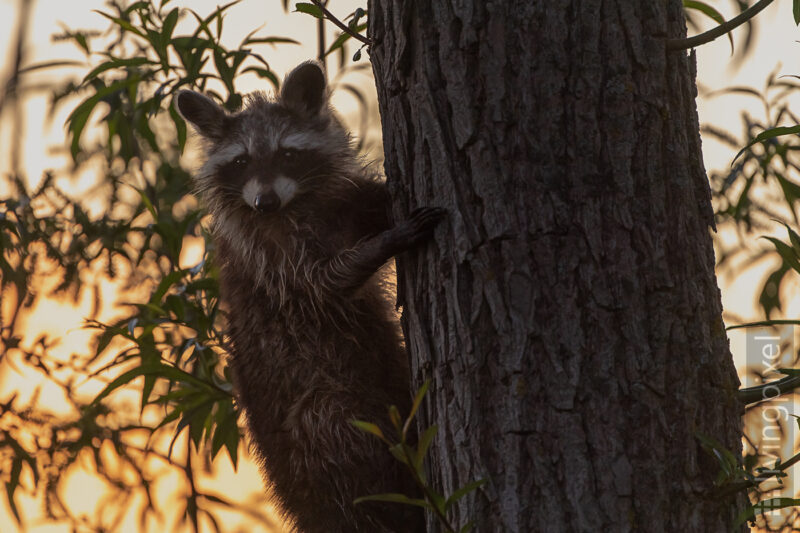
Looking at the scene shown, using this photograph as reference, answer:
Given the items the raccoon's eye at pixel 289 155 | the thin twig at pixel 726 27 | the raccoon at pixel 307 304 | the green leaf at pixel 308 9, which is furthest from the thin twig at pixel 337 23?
the raccoon's eye at pixel 289 155

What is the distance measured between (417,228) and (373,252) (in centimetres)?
59

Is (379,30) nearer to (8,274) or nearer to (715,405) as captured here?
(715,405)

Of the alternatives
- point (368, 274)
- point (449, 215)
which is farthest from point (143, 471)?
point (449, 215)

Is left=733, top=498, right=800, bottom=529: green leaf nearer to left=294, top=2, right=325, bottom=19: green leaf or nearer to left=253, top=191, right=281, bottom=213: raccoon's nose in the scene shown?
left=294, top=2, right=325, bottom=19: green leaf

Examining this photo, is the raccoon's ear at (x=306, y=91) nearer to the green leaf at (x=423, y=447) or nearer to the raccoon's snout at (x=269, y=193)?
the raccoon's snout at (x=269, y=193)

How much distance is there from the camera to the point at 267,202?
3.71m

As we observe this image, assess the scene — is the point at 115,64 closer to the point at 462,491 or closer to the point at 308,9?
the point at 308,9

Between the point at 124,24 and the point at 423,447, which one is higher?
the point at 124,24

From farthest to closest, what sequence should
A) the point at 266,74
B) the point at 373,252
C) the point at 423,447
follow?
the point at 266,74 → the point at 373,252 → the point at 423,447

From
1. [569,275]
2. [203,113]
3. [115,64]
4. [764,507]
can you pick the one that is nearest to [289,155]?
[203,113]

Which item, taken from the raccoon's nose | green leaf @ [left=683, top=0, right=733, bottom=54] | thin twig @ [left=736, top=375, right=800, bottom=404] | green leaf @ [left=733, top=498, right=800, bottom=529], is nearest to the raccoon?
the raccoon's nose

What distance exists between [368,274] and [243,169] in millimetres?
1129

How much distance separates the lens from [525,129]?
7.32ft

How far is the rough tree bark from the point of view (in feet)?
6.93
